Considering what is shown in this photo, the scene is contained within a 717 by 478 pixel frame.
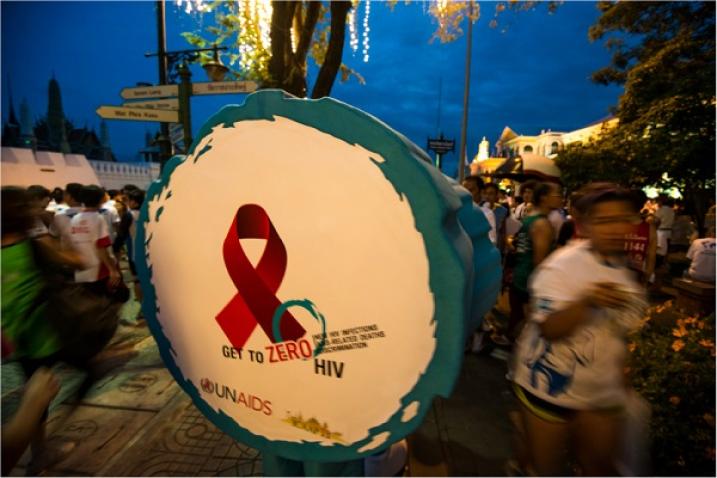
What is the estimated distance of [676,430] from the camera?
214 cm

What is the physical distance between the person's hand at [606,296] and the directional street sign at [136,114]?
4995 mm

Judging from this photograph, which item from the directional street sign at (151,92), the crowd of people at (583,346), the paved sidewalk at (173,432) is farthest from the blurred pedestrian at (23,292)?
the directional street sign at (151,92)

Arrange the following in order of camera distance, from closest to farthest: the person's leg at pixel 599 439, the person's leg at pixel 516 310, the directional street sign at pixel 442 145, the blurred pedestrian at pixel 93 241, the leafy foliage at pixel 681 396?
1. the person's leg at pixel 599 439
2. the leafy foliage at pixel 681 396
3. the person's leg at pixel 516 310
4. the blurred pedestrian at pixel 93 241
5. the directional street sign at pixel 442 145

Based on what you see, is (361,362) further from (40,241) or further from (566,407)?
(40,241)

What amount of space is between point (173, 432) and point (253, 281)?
2.28m

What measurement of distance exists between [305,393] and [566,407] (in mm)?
1273

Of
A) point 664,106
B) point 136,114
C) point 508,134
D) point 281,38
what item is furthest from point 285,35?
point 508,134

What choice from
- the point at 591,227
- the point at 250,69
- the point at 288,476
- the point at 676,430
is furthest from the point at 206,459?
the point at 250,69

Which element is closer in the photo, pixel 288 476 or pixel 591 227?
pixel 288 476

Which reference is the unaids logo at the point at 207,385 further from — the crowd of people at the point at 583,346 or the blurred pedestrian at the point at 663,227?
the blurred pedestrian at the point at 663,227

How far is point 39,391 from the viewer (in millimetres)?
1388

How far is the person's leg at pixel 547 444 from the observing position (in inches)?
66.5

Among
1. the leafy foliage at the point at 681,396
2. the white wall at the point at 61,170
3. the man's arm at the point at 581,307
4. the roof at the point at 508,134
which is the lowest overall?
the leafy foliage at the point at 681,396

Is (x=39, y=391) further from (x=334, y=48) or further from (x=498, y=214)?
(x=334, y=48)
